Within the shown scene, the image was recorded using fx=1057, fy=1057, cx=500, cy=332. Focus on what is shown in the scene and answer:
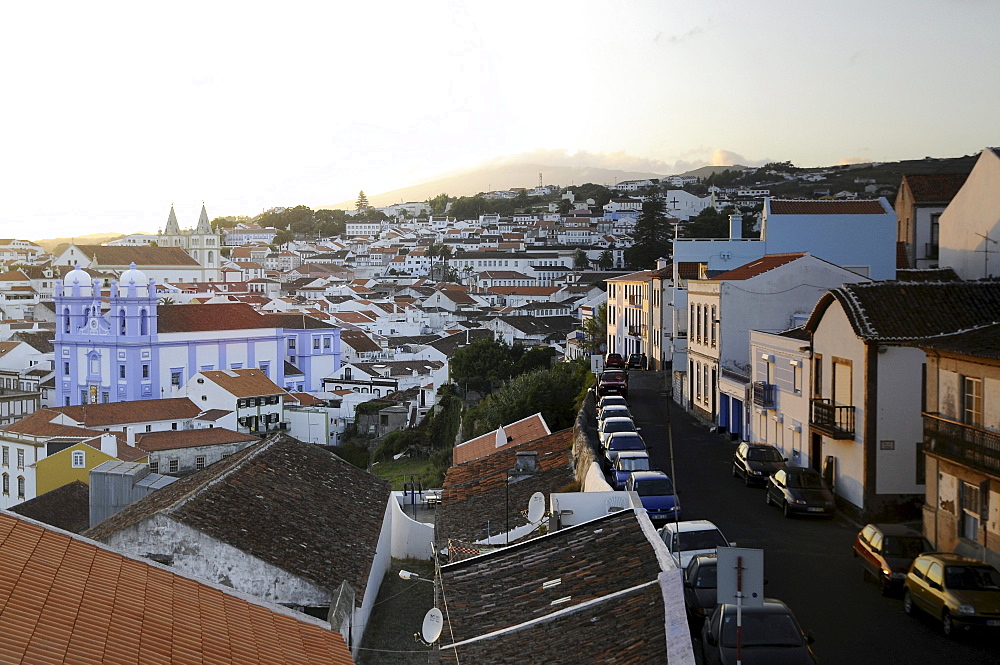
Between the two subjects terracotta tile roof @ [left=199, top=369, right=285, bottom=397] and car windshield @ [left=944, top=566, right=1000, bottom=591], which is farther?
terracotta tile roof @ [left=199, top=369, right=285, bottom=397]

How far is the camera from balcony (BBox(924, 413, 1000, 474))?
44.1 feet

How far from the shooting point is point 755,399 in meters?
24.3

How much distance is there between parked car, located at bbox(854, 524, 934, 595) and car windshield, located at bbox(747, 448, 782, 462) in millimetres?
6347

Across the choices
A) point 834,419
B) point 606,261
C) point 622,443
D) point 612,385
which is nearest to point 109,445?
point 612,385

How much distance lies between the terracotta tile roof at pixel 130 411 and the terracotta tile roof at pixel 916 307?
46559 mm

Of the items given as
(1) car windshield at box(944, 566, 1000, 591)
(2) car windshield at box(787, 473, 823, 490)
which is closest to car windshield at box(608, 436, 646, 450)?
(2) car windshield at box(787, 473, 823, 490)

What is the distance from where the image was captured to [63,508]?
113 ft

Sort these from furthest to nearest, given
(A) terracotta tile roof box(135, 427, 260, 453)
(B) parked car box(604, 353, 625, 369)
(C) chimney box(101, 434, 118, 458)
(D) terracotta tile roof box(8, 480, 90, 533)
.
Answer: (A) terracotta tile roof box(135, 427, 260, 453), (C) chimney box(101, 434, 118, 458), (B) parked car box(604, 353, 625, 369), (D) terracotta tile roof box(8, 480, 90, 533)

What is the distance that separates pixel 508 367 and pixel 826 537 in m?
44.0

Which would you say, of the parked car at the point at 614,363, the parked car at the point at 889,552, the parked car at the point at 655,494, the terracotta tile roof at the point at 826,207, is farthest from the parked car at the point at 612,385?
the parked car at the point at 889,552

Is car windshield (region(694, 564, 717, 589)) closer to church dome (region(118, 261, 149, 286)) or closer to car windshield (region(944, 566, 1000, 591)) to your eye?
car windshield (region(944, 566, 1000, 591))

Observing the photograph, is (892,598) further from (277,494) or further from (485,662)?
(277,494)

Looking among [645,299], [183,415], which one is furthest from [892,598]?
[183,415]

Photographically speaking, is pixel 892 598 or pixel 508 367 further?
pixel 508 367
